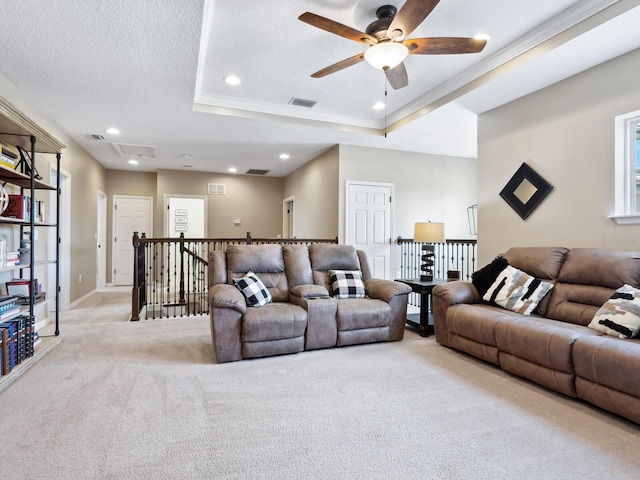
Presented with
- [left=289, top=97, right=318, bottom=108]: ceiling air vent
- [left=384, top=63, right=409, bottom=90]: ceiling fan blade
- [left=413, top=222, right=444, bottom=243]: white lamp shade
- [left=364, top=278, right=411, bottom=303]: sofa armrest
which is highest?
[left=289, top=97, right=318, bottom=108]: ceiling air vent

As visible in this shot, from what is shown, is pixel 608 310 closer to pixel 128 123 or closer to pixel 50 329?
pixel 50 329

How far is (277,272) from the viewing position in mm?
3746

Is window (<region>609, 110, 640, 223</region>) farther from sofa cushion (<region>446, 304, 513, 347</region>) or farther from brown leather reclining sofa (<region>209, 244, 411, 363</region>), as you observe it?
brown leather reclining sofa (<region>209, 244, 411, 363</region>)

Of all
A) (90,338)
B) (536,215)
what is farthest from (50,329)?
(536,215)

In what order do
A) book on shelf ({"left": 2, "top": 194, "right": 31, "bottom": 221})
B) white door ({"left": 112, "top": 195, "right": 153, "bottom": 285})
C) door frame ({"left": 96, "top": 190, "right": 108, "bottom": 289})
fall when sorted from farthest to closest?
white door ({"left": 112, "top": 195, "right": 153, "bottom": 285}) < door frame ({"left": 96, "top": 190, "right": 108, "bottom": 289}) < book on shelf ({"left": 2, "top": 194, "right": 31, "bottom": 221})

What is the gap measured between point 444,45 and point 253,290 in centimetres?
259

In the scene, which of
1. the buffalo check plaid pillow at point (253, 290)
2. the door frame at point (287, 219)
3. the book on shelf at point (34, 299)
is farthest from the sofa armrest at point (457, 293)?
the door frame at point (287, 219)

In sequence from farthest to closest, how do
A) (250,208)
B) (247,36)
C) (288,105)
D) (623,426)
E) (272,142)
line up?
(250,208) → (272,142) → (288,105) → (247,36) → (623,426)

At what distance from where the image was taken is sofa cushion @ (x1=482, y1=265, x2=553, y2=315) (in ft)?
9.88

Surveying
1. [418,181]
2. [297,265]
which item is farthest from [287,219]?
[297,265]

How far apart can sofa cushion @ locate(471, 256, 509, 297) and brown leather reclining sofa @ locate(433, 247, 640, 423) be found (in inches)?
2.5

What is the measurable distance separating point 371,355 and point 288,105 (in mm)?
3417

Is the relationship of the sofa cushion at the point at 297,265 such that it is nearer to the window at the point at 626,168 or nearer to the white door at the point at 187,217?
the window at the point at 626,168

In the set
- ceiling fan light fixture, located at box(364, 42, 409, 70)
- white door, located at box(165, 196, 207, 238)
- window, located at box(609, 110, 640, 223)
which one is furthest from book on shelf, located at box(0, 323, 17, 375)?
white door, located at box(165, 196, 207, 238)
